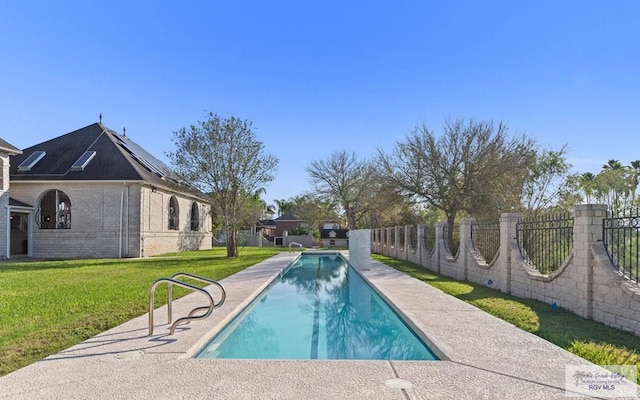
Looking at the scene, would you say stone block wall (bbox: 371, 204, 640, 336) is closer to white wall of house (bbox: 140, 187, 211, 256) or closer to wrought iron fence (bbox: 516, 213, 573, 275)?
wrought iron fence (bbox: 516, 213, 573, 275)

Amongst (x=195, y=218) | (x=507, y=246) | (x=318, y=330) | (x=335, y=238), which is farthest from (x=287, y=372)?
(x=335, y=238)

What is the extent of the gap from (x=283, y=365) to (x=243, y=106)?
19316 millimetres

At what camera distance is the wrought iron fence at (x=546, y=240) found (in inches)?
313

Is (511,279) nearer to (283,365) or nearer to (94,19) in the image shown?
(283,365)

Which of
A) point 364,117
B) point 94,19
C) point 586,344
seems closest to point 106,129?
point 94,19

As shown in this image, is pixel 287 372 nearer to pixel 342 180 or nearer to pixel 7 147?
pixel 7 147

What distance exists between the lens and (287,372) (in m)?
4.18

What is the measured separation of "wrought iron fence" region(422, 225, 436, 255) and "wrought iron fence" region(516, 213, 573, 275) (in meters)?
6.74

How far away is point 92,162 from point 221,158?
8.36 meters

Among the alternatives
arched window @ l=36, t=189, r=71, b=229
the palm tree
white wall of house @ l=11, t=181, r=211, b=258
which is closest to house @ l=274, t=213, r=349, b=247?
white wall of house @ l=11, t=181, r=211, b=258

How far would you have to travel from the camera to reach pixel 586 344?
5.15 metres

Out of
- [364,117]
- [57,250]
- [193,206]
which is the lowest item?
[57,250]

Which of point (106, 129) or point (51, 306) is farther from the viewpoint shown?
point (106, 129)

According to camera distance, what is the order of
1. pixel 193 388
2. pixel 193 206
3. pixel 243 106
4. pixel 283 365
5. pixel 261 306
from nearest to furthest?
pixel 193 388 → pixel 283 365 → pixel 261 306 → pixel 243 106 → pixel 193 206
